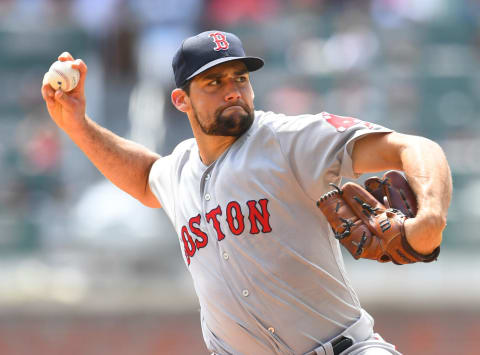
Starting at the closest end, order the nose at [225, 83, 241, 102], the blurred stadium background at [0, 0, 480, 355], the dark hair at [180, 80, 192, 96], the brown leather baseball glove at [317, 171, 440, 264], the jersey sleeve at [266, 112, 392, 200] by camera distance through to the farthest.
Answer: the brown leather baseball glove at [317, 171, 440, 264] → the jersey sleeve at [266, 112, 392, 200] → the nose at [225, 83, 241, 102] → the dark hair at [180, 80, 192, 96] → the blurred stadium background at [0, 0, 480, 355]

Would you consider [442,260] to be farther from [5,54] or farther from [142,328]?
[5,54]

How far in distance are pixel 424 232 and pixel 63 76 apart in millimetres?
2040

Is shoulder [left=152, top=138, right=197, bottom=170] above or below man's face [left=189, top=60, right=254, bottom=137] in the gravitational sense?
below

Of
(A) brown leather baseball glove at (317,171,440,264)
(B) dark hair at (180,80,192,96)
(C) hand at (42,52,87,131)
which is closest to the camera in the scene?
(A) brown leather baseball glove at (317,171,440,264)

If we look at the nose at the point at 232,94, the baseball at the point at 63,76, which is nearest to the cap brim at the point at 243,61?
the nose at the point at 232,94

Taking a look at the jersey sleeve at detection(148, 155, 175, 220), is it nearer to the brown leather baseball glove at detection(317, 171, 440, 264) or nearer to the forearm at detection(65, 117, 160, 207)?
the forearm at detection(65, 117, 160, 207)

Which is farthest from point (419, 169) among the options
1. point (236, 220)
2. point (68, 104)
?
point (68, 104)

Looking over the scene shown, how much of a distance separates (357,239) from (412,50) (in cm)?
737

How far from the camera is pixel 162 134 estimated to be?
945 cm

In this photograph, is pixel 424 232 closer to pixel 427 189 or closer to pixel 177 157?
pixel 427 189

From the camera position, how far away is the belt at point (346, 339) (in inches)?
126

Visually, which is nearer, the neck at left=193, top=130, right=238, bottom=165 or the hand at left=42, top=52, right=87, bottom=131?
the neck at left=193, top=130, right=238, bottom=165

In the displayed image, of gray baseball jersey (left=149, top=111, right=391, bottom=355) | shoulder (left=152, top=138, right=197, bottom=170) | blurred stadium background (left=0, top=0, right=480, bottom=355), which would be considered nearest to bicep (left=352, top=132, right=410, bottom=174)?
gray baseball jersey (left=149, top=111, right=391, bottom=355)

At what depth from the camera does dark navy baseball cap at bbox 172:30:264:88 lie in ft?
10.9
